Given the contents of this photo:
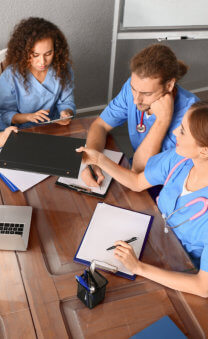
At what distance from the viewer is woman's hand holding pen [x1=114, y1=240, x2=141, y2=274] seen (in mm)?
1072

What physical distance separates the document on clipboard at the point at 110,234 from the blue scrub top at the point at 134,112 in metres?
0.51

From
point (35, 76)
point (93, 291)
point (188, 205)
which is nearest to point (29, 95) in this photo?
point (35, 76)

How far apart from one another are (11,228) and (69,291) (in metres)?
0.30

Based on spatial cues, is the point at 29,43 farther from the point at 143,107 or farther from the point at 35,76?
the point at 143,107

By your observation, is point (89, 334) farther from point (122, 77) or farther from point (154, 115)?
point (122, 77)

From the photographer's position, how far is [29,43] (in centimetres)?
169

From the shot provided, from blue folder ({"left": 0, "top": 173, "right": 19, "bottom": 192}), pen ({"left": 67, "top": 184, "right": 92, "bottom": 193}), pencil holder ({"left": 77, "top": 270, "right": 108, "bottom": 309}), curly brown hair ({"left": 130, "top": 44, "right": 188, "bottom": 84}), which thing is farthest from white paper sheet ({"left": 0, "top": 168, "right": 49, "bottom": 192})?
curly brown hair ({"left": 130, "top": 44, "right": 188, "bottom": 84})

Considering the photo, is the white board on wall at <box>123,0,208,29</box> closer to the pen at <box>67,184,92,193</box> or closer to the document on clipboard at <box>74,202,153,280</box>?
the pen at <box>67,184,92,193</box>

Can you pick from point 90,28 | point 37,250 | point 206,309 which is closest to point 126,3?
point 90,28

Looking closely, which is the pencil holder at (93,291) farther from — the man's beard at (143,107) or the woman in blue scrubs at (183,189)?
the man's beard at (143,107)

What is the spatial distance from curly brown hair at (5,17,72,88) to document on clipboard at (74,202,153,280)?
2.99ft

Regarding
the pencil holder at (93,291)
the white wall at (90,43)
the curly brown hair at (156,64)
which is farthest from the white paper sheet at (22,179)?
the white wall at (90,43)

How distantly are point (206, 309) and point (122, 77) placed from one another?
223 centimetres

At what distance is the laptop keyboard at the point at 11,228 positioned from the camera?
3.74 ft
